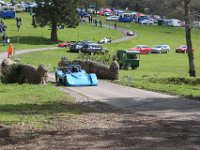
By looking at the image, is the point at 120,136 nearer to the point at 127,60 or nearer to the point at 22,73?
the point at 22,73

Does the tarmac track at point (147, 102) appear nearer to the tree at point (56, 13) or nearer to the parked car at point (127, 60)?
the parked car at point (127, 60)

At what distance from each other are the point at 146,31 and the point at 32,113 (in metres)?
86.9

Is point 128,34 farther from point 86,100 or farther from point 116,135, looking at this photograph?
point 116,135

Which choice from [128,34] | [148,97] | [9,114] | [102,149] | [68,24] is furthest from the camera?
[128,34]

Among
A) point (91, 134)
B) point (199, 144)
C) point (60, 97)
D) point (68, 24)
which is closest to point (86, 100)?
point (60, 97)

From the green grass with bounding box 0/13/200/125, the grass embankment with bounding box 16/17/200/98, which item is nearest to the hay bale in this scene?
the green grass with bounding box 0/13/200/125

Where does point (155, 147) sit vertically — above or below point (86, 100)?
above

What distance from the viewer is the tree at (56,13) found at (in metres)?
70.8

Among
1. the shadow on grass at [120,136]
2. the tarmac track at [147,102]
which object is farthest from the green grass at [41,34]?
the shadow on grass at [120,136]

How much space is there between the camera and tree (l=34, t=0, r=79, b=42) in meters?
70.8

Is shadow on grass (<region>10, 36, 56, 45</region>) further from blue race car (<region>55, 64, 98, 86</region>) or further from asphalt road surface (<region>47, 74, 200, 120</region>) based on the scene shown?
asphalt road surface (<region>47, 74, 200, 120</region>)

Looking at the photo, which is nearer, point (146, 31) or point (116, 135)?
point (116, 135)

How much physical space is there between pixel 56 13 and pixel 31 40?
549 centimetres

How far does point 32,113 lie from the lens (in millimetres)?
14273
